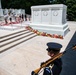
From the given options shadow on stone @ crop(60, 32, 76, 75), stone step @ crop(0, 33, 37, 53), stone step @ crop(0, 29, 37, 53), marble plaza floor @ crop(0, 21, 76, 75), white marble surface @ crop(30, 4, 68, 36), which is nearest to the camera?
shadow on stone @ crop(60, 32, 76, 75)

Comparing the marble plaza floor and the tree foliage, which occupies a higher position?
the tree foliage

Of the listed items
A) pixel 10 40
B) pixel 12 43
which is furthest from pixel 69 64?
pixel 10 40

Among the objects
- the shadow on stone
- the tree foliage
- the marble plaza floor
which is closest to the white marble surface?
the marble plaza floor

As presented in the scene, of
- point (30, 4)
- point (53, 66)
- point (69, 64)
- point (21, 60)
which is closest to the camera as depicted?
point (53, 66)

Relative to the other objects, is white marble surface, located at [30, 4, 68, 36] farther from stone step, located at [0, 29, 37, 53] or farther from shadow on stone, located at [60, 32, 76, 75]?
shadow on stone, located at [60, 32, 76, 75]

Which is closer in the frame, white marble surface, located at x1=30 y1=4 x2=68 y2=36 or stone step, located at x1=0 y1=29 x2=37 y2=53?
stone step, located at x1=0 y1=29 x2=37 y2=53

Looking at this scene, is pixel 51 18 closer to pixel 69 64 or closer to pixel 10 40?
pixel 10 40

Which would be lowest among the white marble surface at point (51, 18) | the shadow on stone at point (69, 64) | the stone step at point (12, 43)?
the shadow on stone at point (69, 64)

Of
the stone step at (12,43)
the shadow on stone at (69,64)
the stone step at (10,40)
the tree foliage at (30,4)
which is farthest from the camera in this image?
the tree foliage at (30,4)

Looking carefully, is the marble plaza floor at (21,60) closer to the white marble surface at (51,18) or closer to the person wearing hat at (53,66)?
the person wearing hat at (53,66)

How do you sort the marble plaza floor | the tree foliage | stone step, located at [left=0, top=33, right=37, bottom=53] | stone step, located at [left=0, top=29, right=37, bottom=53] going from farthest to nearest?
the tree foliage < stone step, located at [left=0, top=29, right=37, bottom=53] < stone step, located at [left=0, top=33, right=37, bottom=53] < the marble plaza floor

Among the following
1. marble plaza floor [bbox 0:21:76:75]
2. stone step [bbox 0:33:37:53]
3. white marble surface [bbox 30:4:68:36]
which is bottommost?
marble plaza floor [bbox 0:21:76:75]

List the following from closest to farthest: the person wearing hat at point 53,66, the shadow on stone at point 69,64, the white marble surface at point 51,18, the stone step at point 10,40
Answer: the person wearing hat at point 53,66 → the shadow on stone at point 69,64 → the stone step at point 10,40 → the white marble surface at point 51,18

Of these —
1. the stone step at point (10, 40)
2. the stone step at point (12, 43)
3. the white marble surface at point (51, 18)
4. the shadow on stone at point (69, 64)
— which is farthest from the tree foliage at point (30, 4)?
the shadow on stone at point (69, 64)
